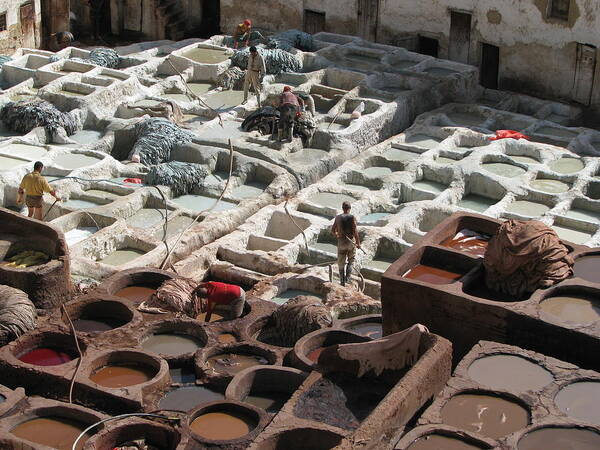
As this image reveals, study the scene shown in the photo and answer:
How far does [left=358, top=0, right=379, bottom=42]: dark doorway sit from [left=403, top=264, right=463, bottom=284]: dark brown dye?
16.4 m

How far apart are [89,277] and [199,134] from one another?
21.8 ft

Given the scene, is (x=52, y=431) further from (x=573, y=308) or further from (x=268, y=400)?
(x=573, y=308)

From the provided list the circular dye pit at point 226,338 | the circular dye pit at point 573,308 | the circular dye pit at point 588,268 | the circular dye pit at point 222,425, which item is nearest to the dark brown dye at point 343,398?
the circular dye pit at point 222,425

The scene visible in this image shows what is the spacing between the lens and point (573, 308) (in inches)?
599

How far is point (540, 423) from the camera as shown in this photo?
12.9 m

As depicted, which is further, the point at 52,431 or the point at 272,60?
the point at 272,60

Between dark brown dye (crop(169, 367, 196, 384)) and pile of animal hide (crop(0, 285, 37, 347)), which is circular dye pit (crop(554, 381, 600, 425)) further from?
pile of animal hide (crop(0, 285, 37, 347))

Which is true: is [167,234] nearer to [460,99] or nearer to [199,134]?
[199,134]

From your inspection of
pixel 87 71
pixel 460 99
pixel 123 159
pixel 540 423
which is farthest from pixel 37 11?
pixel 540 423

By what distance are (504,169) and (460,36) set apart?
7.33 meters

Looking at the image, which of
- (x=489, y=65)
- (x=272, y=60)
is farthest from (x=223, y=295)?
(x=489, y=65)

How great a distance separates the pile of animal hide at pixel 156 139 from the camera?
24375mm

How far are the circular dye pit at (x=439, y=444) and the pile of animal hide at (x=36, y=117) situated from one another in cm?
1463

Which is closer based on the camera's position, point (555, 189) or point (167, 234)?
point (167, 234)
